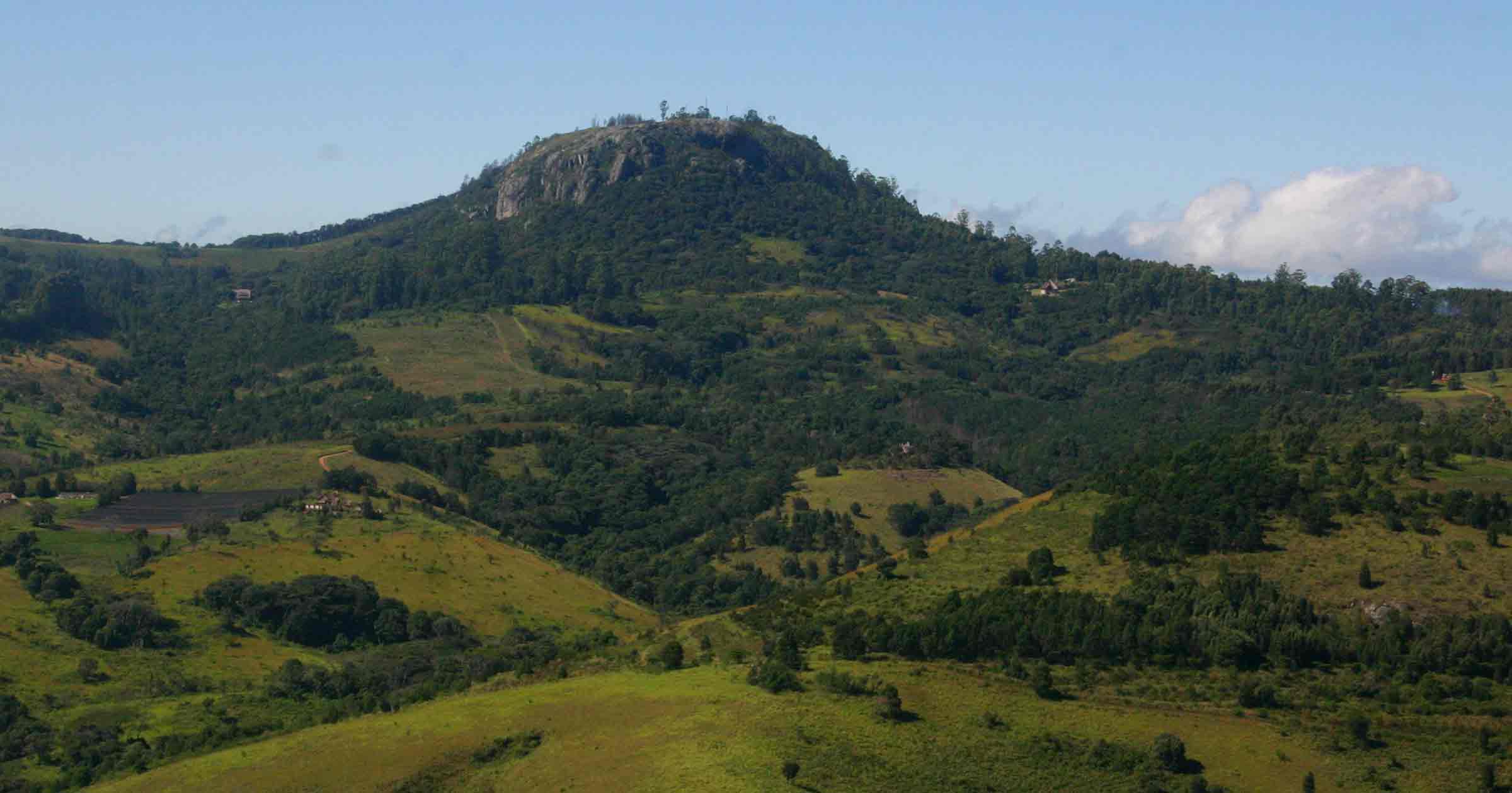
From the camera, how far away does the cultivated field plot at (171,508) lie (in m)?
140

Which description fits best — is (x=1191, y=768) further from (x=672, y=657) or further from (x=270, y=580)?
(x=270, y=580)

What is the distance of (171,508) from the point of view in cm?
14762

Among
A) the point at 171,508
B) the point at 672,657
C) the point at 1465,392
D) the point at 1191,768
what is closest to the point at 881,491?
the point at 1465,392

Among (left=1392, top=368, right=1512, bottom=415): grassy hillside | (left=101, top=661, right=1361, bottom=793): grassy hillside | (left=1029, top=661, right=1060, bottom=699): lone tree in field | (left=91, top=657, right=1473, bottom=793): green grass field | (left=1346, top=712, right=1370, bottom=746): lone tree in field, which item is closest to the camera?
(left=101, top=661, right=1361, bottom=793): grassy hillside

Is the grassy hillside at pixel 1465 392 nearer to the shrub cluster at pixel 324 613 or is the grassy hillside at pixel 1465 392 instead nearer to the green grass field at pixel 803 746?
the green grass field at pixel 803 746

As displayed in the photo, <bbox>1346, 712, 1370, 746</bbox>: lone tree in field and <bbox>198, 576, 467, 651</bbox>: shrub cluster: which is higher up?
<bbox>1346, 712, 1370, 746</bbox>: lone tree in field

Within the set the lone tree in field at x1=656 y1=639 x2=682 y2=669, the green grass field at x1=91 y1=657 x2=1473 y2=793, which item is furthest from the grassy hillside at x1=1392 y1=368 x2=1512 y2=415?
the lone tree in field at x1=656 y1=639 x2=682 y2=669

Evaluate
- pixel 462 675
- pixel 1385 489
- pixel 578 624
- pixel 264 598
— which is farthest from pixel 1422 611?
pixel 264 598

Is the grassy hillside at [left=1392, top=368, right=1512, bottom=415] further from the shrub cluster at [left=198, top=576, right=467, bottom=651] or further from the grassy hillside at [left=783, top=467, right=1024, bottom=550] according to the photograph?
the shrub cluster at [left=198, top=576, right=467, bottom=651]

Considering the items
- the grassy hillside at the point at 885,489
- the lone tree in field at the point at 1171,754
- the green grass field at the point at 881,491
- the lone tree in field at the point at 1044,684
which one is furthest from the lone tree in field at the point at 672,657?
the grassy hillside at the point at 885,489

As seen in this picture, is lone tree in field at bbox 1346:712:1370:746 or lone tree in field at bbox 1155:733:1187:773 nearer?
lone tree in field at bbox 1155:733:1187:773

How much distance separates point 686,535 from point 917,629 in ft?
269

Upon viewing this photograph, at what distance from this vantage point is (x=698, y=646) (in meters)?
92.8

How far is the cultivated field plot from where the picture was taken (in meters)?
140
